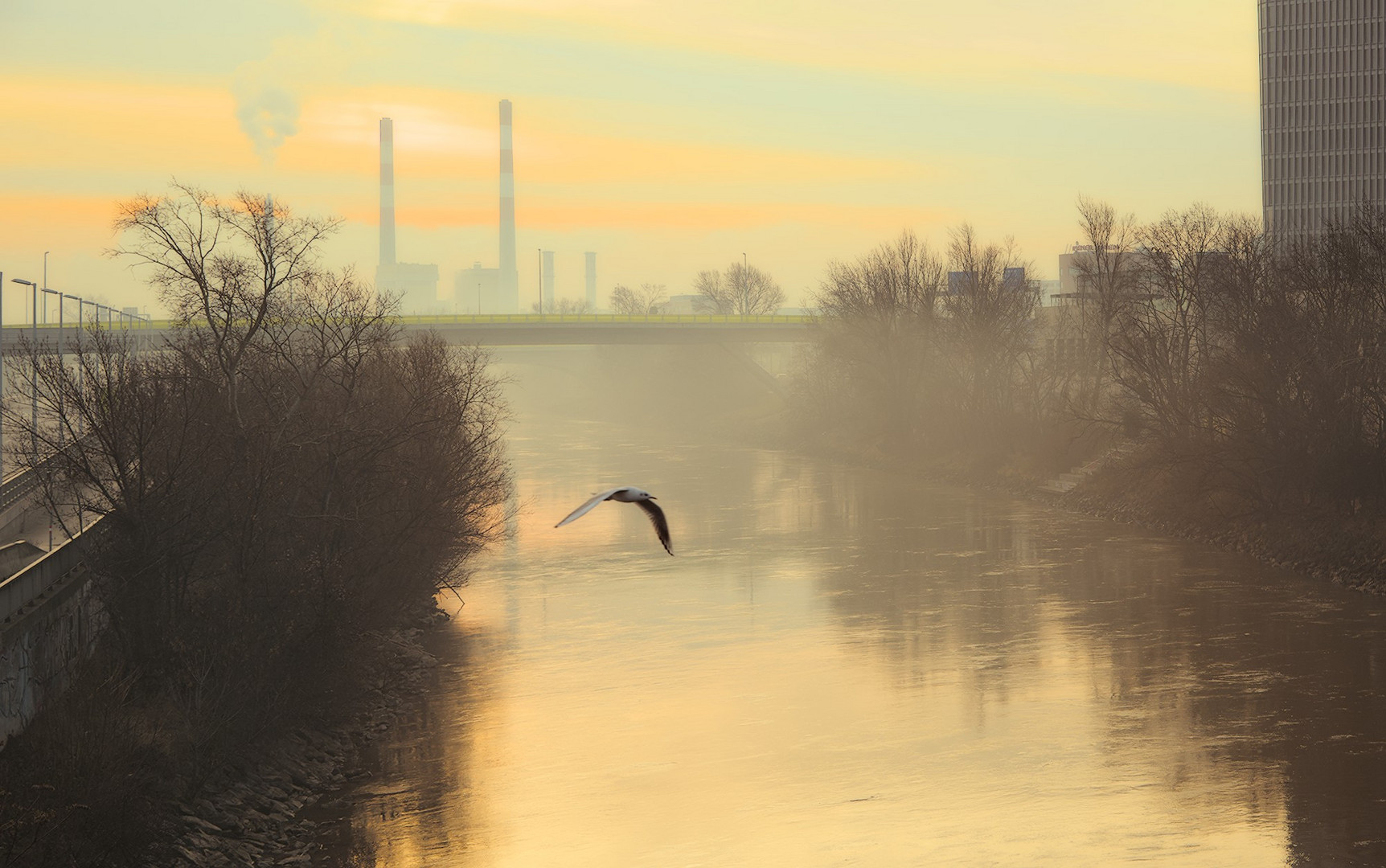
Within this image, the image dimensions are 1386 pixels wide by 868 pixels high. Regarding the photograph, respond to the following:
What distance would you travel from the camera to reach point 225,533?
2953 cm

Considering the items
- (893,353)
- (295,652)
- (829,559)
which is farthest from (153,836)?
(893,353)

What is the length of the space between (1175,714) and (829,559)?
75.4 ft

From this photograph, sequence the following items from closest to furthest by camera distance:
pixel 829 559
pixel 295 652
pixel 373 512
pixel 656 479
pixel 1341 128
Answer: pixel 295 652 < pixel 373 512 < pixel 829 559 < pixel 656 479 < pixel 1341 128

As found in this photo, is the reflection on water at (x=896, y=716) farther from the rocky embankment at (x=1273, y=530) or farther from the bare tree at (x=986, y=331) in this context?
the bare tree at (x=986, y=331)

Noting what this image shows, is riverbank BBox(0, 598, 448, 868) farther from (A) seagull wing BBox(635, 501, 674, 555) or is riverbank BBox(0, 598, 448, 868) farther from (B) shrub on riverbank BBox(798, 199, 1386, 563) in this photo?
(B) shrub on riverbank BBox(798, 199, 1386, 563)

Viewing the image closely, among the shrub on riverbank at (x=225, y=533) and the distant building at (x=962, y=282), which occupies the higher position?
the distant building at (x=962, y=282)

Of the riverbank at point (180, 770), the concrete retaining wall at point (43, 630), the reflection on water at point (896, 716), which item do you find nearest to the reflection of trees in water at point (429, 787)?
the reflection on water at point (896, 716)

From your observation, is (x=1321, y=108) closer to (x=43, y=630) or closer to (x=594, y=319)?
(x=594, y=319)

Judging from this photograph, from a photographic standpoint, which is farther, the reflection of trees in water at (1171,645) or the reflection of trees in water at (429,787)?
the reflection of trees in water at (1171,645)

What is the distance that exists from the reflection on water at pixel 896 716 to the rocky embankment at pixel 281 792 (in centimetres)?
89

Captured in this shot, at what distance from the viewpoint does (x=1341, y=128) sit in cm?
14662

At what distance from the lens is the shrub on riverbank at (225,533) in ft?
79.3

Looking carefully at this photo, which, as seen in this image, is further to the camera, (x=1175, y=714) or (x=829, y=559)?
(x=829, y=559)

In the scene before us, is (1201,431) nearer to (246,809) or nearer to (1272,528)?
(1272,528)
